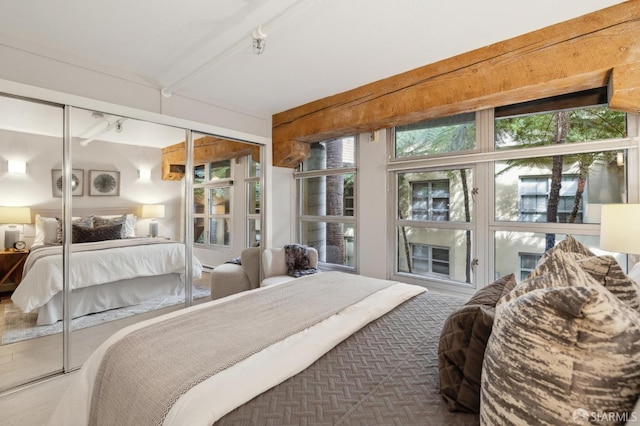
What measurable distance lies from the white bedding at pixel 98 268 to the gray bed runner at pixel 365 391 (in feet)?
7.58

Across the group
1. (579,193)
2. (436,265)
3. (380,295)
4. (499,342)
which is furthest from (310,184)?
(499,342)

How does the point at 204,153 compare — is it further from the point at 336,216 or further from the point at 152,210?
the point at 336,216

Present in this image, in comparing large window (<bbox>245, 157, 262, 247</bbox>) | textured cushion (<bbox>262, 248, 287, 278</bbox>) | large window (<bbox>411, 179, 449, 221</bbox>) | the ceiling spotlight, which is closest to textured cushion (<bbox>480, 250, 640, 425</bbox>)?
the ceiling spotlight

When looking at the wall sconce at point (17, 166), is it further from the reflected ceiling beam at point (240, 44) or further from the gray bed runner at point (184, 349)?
the gray bed runner at point (184, 349)

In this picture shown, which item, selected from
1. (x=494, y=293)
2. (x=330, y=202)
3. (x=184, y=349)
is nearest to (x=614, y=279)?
(x=494, y=293)

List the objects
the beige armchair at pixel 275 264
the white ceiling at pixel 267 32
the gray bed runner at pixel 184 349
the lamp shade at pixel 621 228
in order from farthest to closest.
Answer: the beige armchair at pixel 275 264 → the white ceiling at pixel 267 32 → the lamp shade at pixel 621 228 → the gray bed runner at pixel 184 349

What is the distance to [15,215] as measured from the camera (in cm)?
219

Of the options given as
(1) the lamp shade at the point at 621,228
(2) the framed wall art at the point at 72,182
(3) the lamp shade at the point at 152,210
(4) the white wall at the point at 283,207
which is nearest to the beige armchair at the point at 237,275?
(4) the white wall at the point at 283,207

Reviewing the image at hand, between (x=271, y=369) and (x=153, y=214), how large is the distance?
7.85 ft

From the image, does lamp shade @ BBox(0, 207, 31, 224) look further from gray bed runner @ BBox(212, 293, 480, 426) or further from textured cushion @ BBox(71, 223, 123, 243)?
gray bed runner @ BBox(212, 293, 480, 426)

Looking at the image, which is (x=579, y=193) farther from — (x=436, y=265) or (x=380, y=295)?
(x=380, y=295)

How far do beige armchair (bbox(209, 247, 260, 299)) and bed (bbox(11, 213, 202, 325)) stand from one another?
0.28m

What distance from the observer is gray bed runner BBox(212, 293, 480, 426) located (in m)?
0.89

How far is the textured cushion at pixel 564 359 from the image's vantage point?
0.59 m
